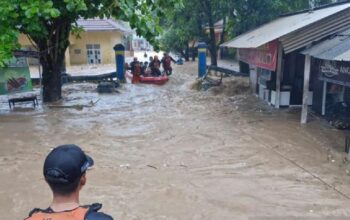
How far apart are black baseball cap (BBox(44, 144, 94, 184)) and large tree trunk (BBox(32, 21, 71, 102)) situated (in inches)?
497

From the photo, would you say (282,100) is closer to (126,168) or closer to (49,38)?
(126,168)

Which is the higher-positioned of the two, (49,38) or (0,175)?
(49,38)

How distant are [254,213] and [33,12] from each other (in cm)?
715

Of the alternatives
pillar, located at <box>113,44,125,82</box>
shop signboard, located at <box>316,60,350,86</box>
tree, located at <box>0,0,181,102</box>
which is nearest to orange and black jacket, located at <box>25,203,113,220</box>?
shop signboard, located at <box>316,60,350,86</box>

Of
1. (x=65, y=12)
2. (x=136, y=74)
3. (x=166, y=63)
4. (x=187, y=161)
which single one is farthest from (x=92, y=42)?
(x=187, y=161)

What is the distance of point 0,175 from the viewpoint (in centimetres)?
724

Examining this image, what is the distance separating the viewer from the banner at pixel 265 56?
11.8m

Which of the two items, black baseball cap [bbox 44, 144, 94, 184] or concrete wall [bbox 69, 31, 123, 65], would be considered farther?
concrete wall [bbox 69, 31, 123, 65]

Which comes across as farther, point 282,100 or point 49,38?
point 49,38

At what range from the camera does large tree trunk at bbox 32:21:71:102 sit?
1427 cm

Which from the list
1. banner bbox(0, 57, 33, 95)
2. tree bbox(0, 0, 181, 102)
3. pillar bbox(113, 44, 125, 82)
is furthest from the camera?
pillar bbox(113, 44, 125, 82)

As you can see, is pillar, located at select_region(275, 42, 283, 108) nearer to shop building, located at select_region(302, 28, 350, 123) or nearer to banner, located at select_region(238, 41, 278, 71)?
banner, located at select_region(238, 41, 278, 71)

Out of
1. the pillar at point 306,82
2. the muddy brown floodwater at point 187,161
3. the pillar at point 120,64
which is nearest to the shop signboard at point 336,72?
the pillar at point 306,82

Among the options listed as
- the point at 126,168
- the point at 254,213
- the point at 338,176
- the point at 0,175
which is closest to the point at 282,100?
the point at 338,176
